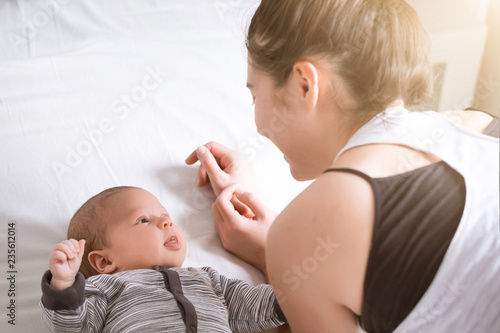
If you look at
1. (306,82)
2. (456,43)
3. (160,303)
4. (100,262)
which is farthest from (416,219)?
(456,43)

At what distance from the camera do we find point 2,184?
1.24 m

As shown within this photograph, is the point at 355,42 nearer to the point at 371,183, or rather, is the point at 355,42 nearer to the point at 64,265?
the point at 371,183

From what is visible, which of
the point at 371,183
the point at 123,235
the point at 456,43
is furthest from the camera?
the point at 456,43

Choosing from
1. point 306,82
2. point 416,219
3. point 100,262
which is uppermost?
point 306,82

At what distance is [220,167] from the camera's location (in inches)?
54.1

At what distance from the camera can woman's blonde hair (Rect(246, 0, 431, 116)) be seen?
2.92 feet

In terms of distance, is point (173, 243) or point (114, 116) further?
point (114, 116)

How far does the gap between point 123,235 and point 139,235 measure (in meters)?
0.03

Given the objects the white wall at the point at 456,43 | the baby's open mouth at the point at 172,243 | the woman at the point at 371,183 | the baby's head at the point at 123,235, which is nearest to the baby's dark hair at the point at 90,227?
the baby's head at the point at 123,235

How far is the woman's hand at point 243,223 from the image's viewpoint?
1194mm

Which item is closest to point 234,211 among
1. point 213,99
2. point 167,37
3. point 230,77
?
point 213,99

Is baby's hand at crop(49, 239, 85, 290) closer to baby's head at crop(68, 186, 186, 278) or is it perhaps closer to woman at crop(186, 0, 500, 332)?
baby's head at crop(68, 186, 186, 278)

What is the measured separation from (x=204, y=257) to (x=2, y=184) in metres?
0.47

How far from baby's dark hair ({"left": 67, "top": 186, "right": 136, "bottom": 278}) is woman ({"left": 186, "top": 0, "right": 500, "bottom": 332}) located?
0.35m
